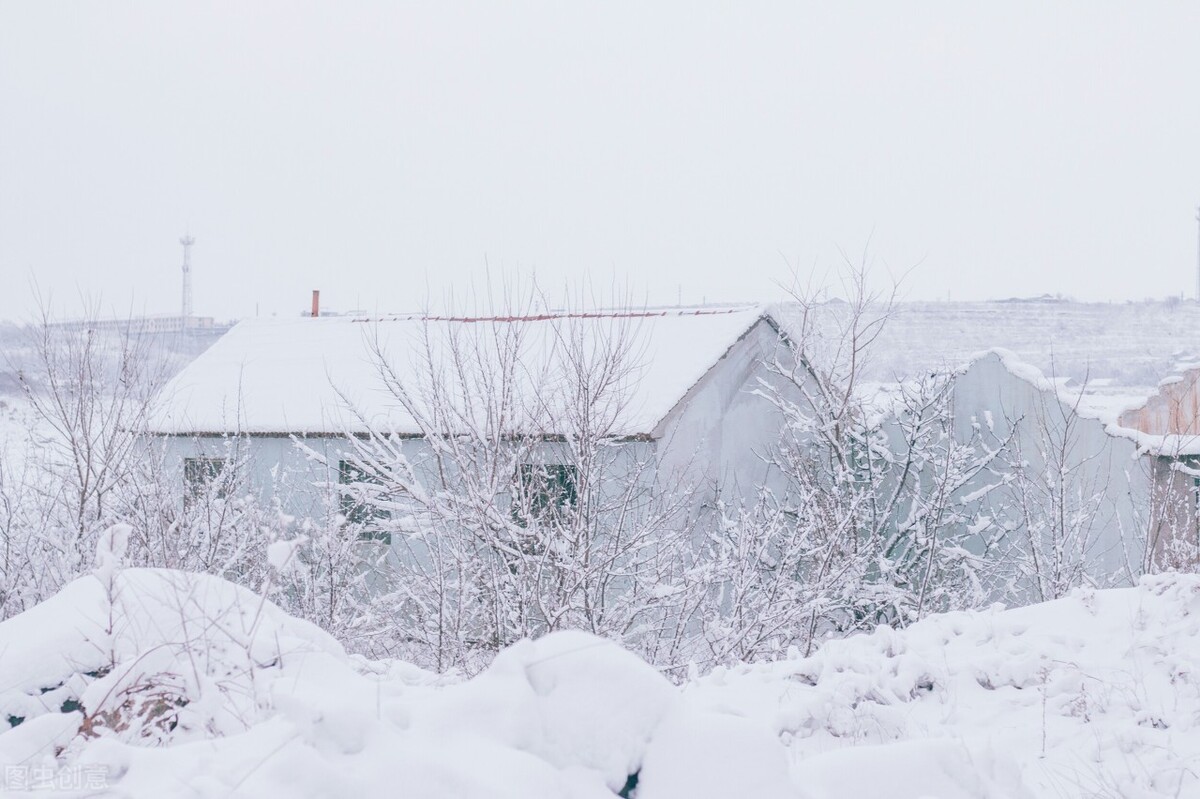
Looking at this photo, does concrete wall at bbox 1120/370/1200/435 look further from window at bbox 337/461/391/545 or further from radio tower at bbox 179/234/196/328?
radio tower at bbox 179/234/196/328

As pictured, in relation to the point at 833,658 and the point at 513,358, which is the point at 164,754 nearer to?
the point at 833,658

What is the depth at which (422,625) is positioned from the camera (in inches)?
390

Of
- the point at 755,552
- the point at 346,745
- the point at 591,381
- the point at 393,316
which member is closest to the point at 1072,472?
the point at 755,552

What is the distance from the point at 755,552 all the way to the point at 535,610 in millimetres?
2298

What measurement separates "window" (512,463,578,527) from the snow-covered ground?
3351 millimetres

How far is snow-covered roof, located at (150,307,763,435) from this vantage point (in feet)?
33.5

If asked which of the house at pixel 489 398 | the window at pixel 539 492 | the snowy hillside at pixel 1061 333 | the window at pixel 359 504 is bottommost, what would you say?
the window at pixel 359 504

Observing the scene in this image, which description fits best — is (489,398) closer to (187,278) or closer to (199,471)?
(199,471)

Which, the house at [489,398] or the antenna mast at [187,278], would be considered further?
the antenna mast at [187,278]

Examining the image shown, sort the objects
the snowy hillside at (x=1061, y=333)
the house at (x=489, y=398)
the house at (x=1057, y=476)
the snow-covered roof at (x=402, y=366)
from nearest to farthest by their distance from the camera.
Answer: the house at (x=489, y=398) < the snow-covered roof at (x=402, y=366) < the house at (x=1057, y=476) < the snowy hillside at (x=1061, y=333)

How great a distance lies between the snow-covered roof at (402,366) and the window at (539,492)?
0.44m

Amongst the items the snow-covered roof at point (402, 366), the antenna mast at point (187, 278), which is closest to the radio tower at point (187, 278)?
the antenna mast at point (187, 278)

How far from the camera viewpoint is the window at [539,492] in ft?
29.1

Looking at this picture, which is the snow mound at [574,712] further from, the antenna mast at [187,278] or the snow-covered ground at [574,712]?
the antenna mast at [187,278]
